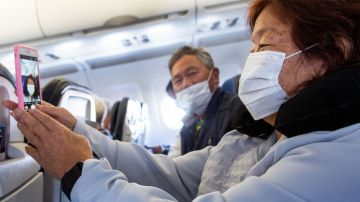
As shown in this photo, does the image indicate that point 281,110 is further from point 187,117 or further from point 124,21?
point 124,21

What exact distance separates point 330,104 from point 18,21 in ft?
10.4

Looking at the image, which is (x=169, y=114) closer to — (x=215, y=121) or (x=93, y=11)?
(x=93, y=11)

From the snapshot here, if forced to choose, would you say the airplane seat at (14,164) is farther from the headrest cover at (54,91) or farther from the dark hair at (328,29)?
the dark hair at (328,29)

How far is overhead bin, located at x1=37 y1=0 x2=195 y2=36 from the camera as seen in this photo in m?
3.30

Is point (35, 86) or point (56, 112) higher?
point (35, 86)

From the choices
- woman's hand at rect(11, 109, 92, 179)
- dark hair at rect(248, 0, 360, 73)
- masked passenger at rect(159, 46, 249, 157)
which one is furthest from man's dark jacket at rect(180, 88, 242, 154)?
woman's hand at rect(11, 109, 92, 179)

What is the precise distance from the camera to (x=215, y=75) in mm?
3100

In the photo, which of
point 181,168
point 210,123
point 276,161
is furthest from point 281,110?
point 210,123

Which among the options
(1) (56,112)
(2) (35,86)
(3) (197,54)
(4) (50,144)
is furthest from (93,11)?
(4) (50,144)

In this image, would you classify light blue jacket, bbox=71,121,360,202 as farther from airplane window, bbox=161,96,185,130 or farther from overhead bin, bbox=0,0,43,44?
airplane window, bbox=161,96,185,130

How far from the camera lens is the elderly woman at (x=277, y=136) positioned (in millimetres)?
874

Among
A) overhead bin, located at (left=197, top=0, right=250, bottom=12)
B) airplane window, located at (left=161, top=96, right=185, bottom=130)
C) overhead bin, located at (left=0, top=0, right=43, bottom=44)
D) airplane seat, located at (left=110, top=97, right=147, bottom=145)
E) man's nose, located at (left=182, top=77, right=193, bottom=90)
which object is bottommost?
airplane window, located at (left=161, top=96, right=185, bottom=130)

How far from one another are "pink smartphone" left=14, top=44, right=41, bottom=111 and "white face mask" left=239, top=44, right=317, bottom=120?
0.74 m

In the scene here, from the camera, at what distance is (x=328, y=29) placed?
1142 millimetres
